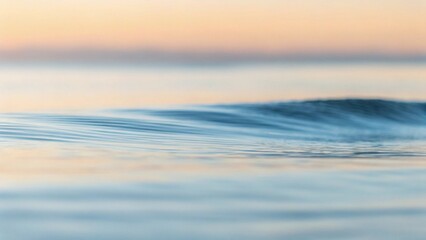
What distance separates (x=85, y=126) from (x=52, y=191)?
3960 mm

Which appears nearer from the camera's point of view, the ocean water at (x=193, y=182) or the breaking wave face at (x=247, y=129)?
the ocean water at (x=193, y=182)

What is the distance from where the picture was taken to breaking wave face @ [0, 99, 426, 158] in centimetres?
634

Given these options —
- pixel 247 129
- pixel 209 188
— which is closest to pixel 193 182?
pixel 209 188

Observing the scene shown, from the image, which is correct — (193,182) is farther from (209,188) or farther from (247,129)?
(247,129)

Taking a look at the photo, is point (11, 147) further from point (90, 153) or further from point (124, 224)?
point (124, 224)

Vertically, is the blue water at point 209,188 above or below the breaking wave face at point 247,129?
below

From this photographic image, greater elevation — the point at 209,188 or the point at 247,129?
the point at 247,129

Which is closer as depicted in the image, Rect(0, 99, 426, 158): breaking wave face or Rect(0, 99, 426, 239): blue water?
Rect(0, 99, 426, 239): blue water

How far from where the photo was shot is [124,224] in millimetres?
3137

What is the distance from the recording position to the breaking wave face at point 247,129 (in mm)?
6336

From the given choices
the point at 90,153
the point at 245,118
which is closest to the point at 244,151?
the point at 90,153

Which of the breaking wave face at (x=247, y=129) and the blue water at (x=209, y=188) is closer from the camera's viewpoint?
the blue water at (x=209, y=188)

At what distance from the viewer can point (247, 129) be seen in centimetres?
891

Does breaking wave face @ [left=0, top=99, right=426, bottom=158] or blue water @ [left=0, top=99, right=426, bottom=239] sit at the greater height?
breaking wave face @ [left=0, top=99, right=426, bottom=158]
